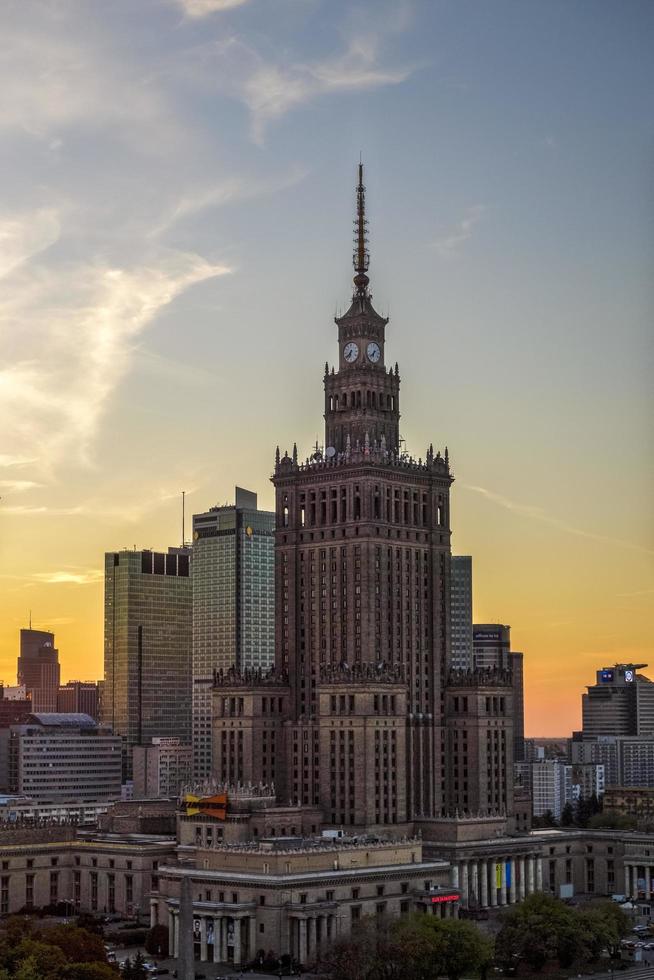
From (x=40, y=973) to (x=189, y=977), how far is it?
1999 cm

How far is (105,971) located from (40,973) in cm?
710

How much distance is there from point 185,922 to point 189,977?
6481 millimetres

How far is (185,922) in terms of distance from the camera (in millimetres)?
186500

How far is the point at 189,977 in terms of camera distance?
18838 cm

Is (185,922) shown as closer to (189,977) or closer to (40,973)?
(189,977)

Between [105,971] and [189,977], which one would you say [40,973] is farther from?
[189,977]

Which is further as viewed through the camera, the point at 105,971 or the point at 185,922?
the point at 105,971

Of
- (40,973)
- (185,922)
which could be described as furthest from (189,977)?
(40,973)

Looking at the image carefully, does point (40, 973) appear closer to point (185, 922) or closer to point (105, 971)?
point (105, 971)

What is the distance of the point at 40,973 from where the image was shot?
198375 millimetres

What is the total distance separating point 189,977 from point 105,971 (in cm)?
1481

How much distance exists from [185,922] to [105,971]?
59.0 ft
